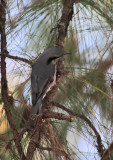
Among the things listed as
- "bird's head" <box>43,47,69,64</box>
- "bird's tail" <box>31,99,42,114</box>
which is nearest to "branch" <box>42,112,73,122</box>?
"bird's tail" <box>31,99,42,114</box>

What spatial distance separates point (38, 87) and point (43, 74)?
100 mm

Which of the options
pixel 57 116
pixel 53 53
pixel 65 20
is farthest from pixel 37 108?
pixel 65 20

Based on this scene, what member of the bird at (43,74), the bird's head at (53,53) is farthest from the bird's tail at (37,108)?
the bird's head at (53,53)

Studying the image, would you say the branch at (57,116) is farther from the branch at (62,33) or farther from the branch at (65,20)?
the branch at (65,20)

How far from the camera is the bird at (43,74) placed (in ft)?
3.51

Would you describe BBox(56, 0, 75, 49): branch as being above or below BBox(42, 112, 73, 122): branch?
above

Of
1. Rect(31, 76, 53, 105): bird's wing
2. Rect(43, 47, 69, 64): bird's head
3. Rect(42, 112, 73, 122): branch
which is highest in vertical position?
Rect(43, 47, 69, 64): bird's head

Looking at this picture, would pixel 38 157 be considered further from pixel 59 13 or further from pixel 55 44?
pixel 59 13

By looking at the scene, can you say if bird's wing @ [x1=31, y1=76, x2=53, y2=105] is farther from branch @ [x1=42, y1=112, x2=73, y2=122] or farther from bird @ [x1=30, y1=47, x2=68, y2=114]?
branch @ [x1=42, y1=112, x2=73, y2=122]

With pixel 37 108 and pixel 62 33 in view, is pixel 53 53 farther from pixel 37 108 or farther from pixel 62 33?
pixel 37 108

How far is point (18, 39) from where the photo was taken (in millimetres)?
1150

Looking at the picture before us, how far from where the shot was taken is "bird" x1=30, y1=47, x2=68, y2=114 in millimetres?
1071

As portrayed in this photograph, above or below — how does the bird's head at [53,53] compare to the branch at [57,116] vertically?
above

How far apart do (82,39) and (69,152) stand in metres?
0.50
